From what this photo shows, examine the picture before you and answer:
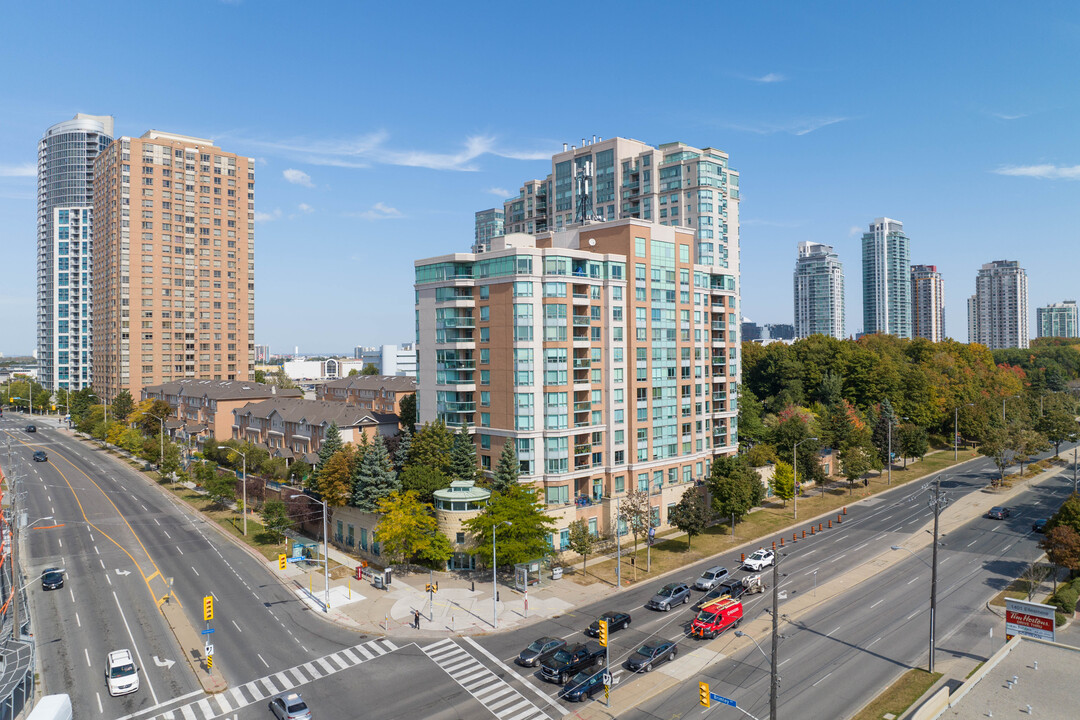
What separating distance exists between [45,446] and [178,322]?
132 feet

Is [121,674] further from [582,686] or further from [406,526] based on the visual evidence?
[582,686]

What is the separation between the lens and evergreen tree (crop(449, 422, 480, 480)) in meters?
70.5

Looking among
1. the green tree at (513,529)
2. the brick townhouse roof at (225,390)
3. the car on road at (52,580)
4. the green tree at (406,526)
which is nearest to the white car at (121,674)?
the car on road at (52,580)

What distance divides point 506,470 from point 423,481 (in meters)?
8.89

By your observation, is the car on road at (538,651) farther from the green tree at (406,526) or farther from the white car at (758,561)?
the white car at (758,561)

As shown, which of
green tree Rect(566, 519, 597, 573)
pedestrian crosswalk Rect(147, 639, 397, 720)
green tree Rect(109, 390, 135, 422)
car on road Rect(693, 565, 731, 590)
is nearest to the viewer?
pedestrian crosswalk Rect(147, 639, 397, 720)

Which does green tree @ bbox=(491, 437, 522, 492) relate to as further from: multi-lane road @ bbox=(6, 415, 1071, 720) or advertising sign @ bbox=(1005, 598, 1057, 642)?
advertising sign @ bbox=(1005, 598, 1057, 642)

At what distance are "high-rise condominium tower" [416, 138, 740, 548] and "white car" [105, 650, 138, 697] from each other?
123 feet

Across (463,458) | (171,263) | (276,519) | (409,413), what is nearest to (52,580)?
(276,519)

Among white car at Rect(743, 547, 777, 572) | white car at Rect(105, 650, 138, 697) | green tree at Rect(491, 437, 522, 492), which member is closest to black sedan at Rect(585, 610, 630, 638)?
white car at Rect(743, 547, 777, 572)

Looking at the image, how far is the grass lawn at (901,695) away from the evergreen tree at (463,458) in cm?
4289

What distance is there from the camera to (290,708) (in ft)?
117

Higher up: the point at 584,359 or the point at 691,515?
the point at 584,359

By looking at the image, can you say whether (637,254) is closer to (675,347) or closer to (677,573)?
(675,347)
